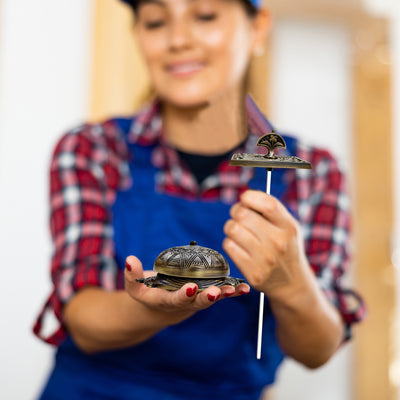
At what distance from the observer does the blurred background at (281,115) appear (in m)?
Result: 1.18

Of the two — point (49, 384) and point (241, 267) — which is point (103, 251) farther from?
point (241, 267)

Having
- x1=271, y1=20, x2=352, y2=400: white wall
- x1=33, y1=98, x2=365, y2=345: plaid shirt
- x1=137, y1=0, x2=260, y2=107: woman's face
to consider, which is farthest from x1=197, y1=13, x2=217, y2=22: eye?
x1=271, y1=20, x2=352, y2=400: white wall

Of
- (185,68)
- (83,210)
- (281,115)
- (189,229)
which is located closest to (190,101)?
(185,68)

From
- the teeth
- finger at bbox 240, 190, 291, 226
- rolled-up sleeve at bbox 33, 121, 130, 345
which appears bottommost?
rolled-up sleeve at bbox 33, 121, 130, 345

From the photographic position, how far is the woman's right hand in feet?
0.97

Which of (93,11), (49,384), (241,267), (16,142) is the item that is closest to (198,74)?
(241,267)

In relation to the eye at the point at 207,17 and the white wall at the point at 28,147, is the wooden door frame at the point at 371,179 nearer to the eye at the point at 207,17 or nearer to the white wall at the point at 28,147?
the white wall at the point at 28,147

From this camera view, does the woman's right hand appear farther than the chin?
No

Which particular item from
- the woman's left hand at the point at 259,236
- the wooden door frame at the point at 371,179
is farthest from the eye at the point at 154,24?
the wooden door frame at the point at 371,179

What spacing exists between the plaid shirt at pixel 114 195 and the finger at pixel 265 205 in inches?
9.2

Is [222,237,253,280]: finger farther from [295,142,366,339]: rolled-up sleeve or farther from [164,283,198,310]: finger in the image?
[295,142,366,339]: rolled-up sleeve

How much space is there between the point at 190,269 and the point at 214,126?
137 mm

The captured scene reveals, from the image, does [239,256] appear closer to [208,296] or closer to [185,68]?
[208,296]

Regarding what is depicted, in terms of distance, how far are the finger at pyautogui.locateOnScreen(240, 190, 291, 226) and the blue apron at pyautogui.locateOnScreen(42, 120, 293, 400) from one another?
197 millimetres
